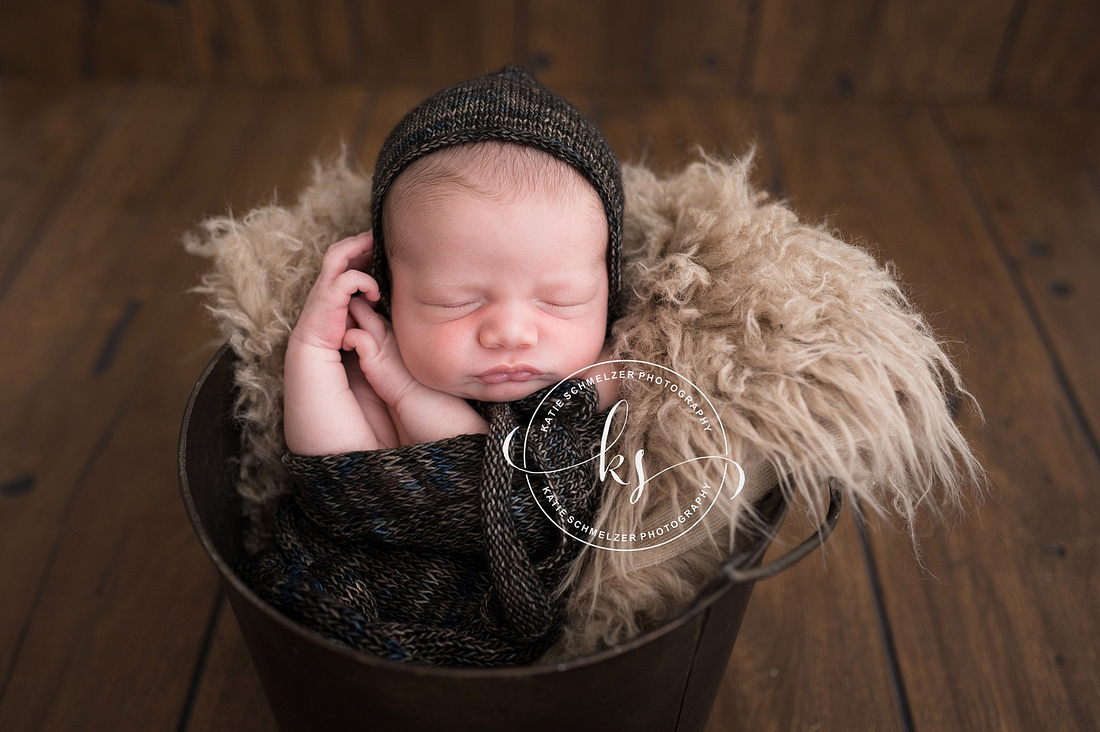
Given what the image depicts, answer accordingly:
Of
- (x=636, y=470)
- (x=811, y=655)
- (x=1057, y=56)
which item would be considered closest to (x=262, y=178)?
(x=636, y=470)

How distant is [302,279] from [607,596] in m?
0.47

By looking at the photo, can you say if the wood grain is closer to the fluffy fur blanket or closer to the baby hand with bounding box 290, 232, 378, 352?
the fluffy fur blanket

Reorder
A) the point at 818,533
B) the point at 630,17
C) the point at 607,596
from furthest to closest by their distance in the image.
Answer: the point at 630,17 → the point at 607,596 → the point at 818,533

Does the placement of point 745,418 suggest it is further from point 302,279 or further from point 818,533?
point 302,279

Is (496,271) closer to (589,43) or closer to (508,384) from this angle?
(508,384)

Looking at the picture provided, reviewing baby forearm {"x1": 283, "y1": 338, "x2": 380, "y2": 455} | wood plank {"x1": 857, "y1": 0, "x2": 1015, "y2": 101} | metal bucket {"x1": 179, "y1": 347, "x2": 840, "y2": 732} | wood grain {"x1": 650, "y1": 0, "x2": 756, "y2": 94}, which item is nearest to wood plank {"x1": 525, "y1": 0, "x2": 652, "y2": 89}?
wood grain {"x1": 650, "y1": 0, "x2": 756, "y2": 94}

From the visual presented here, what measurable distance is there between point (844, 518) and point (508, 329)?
61 centimetres

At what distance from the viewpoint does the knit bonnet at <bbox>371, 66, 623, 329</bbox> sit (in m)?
0.81

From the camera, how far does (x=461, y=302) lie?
0.79 metres

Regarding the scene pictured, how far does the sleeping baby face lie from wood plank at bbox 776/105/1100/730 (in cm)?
55

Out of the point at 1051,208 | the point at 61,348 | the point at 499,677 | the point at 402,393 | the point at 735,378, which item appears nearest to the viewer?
the point at 499,677

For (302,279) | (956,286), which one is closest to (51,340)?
(302,279)

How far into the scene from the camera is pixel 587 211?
0.82 metres

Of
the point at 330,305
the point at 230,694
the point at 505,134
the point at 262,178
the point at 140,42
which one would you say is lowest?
the point at 230,694
